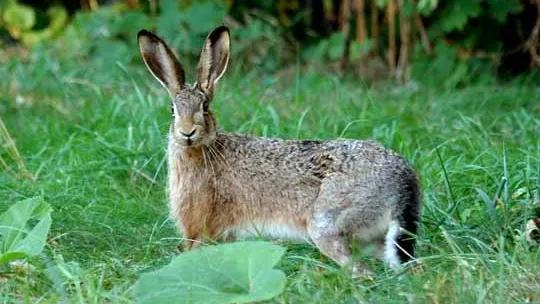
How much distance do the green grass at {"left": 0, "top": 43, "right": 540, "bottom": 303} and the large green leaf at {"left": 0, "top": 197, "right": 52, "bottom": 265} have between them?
0.21 ft

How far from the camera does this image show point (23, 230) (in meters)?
4.72

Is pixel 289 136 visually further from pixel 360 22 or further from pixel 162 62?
pixel 360 22

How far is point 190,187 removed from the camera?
5180 mm

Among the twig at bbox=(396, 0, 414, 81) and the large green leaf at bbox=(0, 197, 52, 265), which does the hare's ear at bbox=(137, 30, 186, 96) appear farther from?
the twig at bbox=(396, 0, 414, 81)

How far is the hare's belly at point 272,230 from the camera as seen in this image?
4875 millimetres

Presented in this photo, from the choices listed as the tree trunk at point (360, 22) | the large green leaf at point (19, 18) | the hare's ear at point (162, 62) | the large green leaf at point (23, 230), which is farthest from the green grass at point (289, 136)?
the large green leaf at point (19, 18)

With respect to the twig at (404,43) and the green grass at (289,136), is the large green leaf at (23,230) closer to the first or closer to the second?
the green grass at (289,136)

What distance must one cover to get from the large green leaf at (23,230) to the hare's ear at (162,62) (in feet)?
2.55

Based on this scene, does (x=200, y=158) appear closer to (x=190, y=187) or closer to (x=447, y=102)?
(x=190, y=187)

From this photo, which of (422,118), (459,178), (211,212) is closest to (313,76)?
(422,118)

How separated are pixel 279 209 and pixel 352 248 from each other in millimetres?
600

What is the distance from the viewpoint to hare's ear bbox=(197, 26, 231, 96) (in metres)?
5.26

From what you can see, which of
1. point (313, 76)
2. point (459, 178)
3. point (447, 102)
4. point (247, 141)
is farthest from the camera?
point (313, 76)

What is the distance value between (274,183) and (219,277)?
100 centimetres
